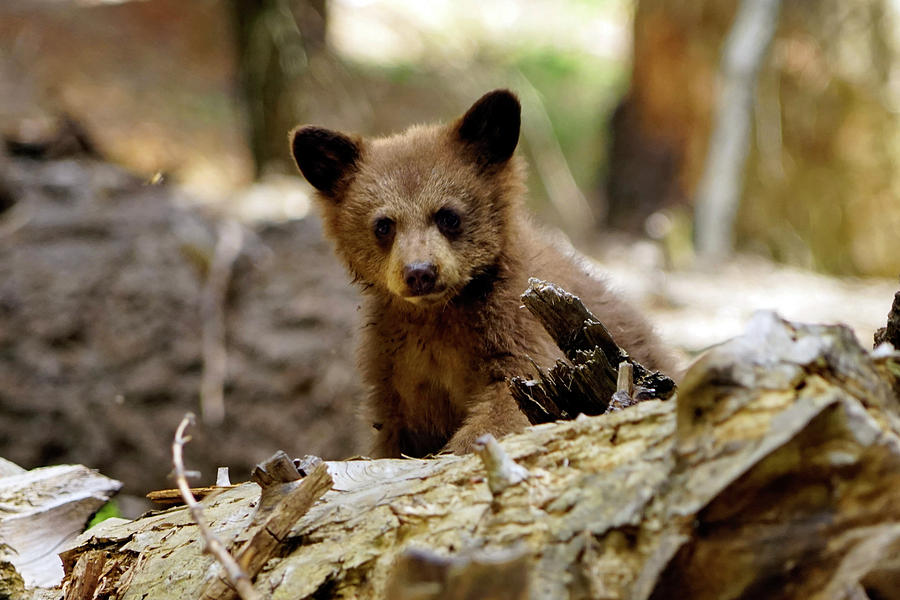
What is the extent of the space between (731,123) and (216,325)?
7216 mm

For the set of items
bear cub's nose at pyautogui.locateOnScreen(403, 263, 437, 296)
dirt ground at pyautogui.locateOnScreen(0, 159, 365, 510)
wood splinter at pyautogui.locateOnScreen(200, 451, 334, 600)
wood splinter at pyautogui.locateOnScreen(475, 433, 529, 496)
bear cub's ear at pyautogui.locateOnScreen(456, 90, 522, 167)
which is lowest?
dirt ground at pyautogui.locateOnScreen(0, 159, 365, 510)

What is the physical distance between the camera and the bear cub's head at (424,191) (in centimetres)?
476

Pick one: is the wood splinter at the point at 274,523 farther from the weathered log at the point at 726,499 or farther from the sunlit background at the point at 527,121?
the sunlit background at the point at 527,121

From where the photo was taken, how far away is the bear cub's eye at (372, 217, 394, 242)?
4.94 meters

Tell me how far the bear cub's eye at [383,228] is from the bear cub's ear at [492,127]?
0.61 m

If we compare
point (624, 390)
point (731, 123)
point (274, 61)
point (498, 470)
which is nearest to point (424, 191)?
point (624, 390)

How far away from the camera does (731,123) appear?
38.7 feet

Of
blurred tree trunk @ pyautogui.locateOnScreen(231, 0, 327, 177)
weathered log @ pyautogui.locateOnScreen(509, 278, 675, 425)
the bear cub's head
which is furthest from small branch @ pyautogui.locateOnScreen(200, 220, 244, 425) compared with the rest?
weathered log @ pyautogui.locateOnScreen(509, 278, 675, 425)

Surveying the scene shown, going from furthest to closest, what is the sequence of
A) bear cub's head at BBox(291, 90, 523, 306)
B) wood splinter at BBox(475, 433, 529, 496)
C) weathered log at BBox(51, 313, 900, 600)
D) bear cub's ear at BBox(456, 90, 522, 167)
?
1. bear cub's ear at BBox(456, 90, 522, 167)
2. bear cub's head at BBox(291, 90, 523, 306)
3. wood splinter at BBox(475, 433, 529, 496)
4. weathered log at BBox(51, 313, 900, 600)

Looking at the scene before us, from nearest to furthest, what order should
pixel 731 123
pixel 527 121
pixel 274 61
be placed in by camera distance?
1. pixel 274 61
2. pixel 731 123
3. pixel 527 121

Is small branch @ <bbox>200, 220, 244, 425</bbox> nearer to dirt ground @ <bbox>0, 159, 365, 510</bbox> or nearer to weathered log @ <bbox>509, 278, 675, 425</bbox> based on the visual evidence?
dirt ground @ <bbox>0, 159, 365, 510</bbox>

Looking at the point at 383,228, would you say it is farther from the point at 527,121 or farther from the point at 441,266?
the point at 527,121

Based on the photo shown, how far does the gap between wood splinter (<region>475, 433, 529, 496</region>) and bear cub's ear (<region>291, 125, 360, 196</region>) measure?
117 inches

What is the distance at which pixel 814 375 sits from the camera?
2234mm
